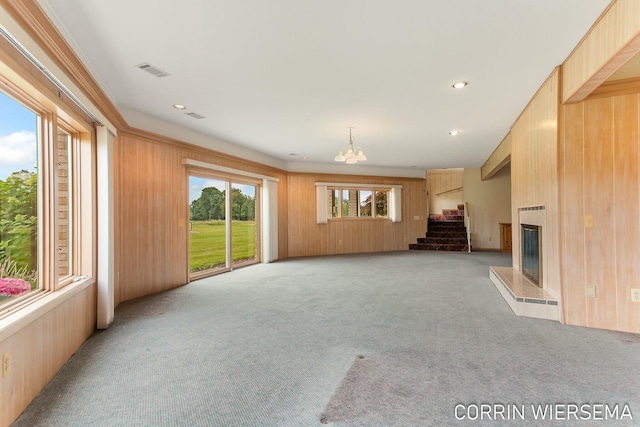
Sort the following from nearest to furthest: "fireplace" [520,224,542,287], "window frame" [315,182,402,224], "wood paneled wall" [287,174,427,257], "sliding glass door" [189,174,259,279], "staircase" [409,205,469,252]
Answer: "fireplace" [520,224,542,287], "sliding glass door" [189,174,259,279], "wood paneled wall" [287,174,427,257], "window frame" [315,182,402,224], "staircase" [409,205,469,252]

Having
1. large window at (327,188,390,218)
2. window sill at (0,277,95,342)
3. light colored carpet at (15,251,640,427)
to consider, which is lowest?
light colored carpet at (15,251,640,427)

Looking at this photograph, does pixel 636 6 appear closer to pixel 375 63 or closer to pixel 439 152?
pixel 375 63

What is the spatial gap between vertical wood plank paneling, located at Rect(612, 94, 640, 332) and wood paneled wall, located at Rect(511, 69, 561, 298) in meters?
0.49

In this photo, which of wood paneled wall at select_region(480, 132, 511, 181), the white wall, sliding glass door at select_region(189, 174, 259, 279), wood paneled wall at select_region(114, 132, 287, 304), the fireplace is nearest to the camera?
the fireplace

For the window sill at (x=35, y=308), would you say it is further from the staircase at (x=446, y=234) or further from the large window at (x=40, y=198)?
the staircase at (x=446, y=234)

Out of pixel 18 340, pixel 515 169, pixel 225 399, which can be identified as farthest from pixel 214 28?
pixel 515 169

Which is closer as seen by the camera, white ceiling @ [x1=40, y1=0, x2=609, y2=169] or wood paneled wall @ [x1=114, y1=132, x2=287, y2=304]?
white ceiling @ [x1=40, y1=0, x2=609, y2=169]

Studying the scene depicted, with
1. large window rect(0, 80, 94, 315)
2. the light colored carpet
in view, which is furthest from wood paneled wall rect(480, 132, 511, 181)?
large window rect(0, 80, 94, 315)

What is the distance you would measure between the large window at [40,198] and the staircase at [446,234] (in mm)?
8857

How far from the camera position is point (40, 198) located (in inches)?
100

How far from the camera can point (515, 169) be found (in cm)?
518

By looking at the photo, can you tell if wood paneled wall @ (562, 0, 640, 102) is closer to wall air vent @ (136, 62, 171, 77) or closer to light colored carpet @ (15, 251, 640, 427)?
light colored carpet @ (15, 251, 640, 427)

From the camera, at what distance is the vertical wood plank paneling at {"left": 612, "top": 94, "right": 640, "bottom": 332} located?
307cm

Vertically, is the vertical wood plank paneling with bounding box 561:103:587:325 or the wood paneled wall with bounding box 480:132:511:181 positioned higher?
the wood paneled wall with bounding box 480:132:511:181
